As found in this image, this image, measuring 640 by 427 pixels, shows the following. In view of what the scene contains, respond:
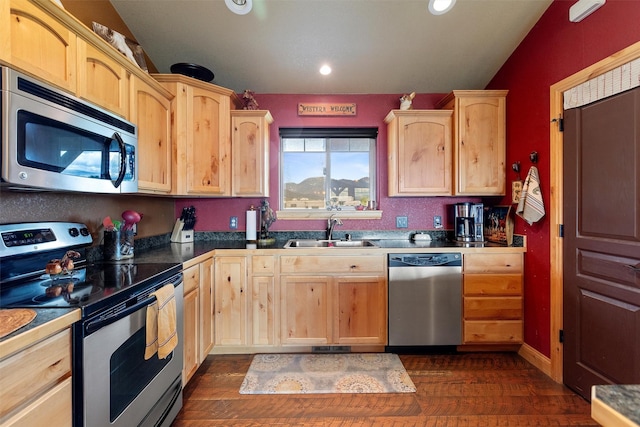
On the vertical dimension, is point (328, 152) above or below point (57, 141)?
above

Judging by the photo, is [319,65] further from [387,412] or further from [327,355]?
[387,412]

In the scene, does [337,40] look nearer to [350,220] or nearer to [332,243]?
[350,220]

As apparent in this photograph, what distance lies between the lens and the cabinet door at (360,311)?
238 cm

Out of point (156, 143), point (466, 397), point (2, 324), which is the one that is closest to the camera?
point (2, 324)

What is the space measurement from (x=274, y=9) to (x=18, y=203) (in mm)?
2026

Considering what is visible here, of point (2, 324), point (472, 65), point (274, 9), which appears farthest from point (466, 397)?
point (274, 9)

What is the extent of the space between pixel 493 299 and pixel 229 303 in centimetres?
222

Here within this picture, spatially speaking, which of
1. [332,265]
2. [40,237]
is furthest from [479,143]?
[40,237]

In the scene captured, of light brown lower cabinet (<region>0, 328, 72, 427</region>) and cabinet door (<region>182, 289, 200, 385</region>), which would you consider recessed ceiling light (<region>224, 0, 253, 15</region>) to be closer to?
cabinet door (<region>182, 289, 200, 385</region>)

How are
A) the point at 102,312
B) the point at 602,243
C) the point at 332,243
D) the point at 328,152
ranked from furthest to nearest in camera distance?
the point at 328,152, the point at 332,243, the point at 602,243, the point at 102,312

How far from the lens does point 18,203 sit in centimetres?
141

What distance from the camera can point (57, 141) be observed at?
1229 mm

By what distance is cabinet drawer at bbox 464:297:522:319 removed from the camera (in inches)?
93.2

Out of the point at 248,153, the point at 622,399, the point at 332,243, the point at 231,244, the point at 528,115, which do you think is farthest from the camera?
the point at 332,243
